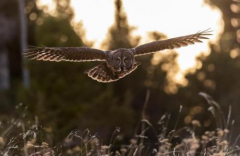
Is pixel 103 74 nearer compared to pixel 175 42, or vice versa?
pixel 103 74

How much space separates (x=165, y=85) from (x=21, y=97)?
890 cm

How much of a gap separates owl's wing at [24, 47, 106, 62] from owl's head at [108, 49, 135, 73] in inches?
12.5

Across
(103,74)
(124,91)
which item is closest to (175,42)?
(103,74)

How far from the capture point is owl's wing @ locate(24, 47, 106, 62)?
35.8ft

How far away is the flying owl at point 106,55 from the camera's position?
413 inches


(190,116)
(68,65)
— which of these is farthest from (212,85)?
(68,65)

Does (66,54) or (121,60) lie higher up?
(66,54)

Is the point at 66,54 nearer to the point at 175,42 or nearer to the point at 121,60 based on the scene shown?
the point at 121,60

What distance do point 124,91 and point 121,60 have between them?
32.6 meters

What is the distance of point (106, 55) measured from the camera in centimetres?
1091

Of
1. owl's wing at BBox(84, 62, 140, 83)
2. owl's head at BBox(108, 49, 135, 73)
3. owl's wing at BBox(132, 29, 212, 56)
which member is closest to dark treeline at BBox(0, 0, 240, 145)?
owl's wing at BBox(132, 29, 212, 56)

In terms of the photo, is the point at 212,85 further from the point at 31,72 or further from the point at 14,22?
the point at 14,22

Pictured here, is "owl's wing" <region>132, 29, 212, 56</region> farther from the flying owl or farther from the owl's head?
the owl's head

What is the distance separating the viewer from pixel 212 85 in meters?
39.1
